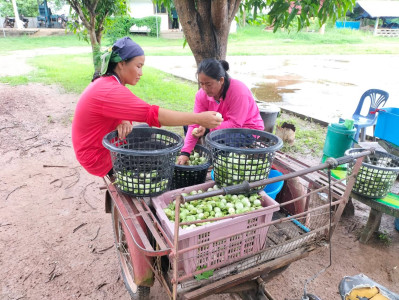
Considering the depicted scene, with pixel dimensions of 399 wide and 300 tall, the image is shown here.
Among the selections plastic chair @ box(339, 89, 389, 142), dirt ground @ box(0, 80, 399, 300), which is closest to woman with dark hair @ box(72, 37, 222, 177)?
dirt ground @ box(0, 80, 399, 300)

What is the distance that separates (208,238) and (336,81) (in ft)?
39.5

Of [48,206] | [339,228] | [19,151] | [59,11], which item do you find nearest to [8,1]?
[59,11]

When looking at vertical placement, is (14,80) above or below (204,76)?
below

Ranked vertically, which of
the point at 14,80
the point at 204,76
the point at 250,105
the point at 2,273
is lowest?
the point at 2,273

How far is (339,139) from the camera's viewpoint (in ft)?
14.3

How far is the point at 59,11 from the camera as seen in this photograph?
37.2m

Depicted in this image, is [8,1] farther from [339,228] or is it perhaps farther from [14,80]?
[339,228]

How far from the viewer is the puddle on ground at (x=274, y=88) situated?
977 cm

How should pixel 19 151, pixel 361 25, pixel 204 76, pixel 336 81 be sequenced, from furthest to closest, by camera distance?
pixel 361 25 < pixel 336 81 < pixel 19 151 < pixel 204 76

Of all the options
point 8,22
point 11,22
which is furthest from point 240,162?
point 11,22

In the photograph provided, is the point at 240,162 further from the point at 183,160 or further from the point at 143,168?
the point at 183,160

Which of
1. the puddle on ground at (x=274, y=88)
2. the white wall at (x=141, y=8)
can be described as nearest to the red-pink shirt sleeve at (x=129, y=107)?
the puddle on ground at (x=274, y=88)

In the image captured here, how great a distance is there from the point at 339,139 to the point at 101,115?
3437mm

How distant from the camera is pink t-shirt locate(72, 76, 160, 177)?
2.18 metres
